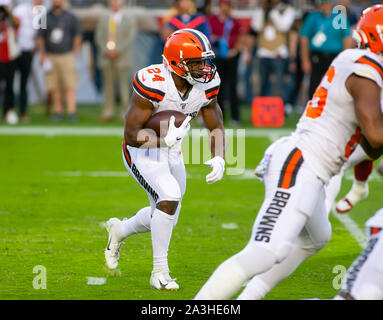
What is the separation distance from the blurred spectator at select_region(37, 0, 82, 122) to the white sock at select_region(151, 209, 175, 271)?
962 centimetres

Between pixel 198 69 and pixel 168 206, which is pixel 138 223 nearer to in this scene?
pixel 168 206

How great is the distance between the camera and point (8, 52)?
1453 cm

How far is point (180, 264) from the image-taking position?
242 inches

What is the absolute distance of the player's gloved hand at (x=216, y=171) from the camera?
5199 mm

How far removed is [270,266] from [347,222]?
365cm

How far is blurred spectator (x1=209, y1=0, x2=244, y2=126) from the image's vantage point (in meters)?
14.1

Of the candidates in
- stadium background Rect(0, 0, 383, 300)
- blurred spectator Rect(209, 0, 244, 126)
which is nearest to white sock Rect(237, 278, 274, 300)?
stadium background Rect(0, 0, 383, 300)

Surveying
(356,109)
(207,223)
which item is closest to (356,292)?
(356,109)

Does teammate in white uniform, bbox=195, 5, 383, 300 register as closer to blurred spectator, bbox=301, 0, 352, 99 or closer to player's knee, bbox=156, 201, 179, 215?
player's knee, bbox=156, 201, 179, 215

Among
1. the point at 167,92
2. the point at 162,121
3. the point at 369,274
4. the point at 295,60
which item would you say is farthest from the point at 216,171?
the point at 295,60

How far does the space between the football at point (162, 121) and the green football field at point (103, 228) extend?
100 cm

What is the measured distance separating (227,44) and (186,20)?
4.28 feet

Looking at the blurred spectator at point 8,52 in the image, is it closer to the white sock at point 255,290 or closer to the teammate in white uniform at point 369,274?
the white sock at point 255,290

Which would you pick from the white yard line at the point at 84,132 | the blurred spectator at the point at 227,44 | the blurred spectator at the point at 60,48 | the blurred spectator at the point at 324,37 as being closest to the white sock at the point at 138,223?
the blurred spectator at the point at 324,37
